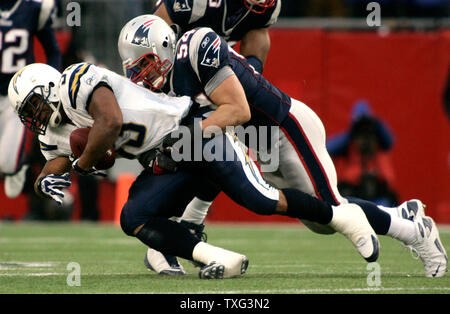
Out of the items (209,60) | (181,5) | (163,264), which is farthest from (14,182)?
(209,60)

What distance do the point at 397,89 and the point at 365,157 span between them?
0.68m

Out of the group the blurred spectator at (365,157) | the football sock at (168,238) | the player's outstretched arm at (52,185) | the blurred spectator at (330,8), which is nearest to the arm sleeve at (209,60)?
the football sock at (168,238)

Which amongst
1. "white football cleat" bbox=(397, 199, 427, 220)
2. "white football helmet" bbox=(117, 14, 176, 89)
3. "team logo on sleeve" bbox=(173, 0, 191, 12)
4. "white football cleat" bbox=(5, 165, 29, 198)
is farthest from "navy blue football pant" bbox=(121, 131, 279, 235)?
"white football cleat" bbox=(5, 165, 29, 198)

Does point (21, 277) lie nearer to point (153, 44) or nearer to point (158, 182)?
point (158, 182)

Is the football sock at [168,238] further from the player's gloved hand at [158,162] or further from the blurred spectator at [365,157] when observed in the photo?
the blurred spectator at [365,157]

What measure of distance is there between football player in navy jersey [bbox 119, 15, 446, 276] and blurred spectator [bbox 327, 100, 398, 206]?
11.5 feet

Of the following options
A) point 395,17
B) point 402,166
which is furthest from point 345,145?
point 395,17

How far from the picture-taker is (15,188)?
19.3 ft

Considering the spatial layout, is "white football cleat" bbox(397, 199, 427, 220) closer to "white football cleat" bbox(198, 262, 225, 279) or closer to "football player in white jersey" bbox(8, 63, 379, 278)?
"football player in white jersey" bbox(8, 63, 379, 278)

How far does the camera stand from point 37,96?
352 centimetres

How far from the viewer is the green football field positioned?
3.14 metres

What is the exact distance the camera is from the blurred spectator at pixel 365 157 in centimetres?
733

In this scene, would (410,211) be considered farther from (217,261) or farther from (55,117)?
(55,117)
